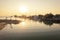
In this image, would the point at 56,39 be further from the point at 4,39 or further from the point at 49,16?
the point at 49,16

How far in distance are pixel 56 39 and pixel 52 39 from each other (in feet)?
1.47

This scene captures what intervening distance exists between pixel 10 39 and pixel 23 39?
57.6 inches

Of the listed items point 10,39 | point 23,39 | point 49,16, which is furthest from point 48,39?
point 49,16

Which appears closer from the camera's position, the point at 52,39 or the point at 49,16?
the point at 52,39

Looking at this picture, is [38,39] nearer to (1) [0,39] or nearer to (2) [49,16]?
(1) [0,39]

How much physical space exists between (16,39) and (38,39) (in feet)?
8.15

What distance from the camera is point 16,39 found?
18578 millimetres

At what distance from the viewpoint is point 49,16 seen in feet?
253

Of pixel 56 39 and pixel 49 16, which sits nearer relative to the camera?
pixel 56 39

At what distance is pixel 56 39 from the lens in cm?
1833

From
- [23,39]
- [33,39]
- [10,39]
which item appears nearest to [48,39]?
[33,39]

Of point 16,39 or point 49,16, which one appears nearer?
point 16,39

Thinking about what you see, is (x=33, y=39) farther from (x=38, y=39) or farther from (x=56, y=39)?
(x=56, y=39)

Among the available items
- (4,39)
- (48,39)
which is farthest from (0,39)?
(48,39)
